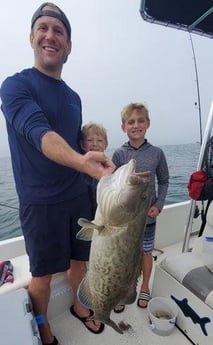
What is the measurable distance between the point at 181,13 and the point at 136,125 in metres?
1.11

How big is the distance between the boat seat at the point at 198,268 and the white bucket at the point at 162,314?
21 centimetres

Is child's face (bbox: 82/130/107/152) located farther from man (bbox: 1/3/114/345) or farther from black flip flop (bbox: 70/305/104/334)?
black flip flop (bbox: 70/305/104/334)

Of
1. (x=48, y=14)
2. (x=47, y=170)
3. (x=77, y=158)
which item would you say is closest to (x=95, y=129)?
(x=47, y=170)

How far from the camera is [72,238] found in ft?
4.87

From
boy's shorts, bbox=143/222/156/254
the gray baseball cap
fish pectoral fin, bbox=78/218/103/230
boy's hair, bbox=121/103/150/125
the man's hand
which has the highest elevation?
the gray baseball cap

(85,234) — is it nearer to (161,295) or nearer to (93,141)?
(93,141)

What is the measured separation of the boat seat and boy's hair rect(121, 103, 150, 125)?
84 centimetres

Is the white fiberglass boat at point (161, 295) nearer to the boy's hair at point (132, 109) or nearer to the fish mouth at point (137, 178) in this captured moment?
the boy's hair at point (132, 109)

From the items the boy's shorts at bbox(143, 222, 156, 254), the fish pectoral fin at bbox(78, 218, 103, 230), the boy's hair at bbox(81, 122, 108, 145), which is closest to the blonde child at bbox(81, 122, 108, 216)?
the boy's hair at bbox(81, 122, 108, 145)

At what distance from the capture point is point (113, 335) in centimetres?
171

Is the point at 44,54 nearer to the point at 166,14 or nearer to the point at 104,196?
the point at 104,196

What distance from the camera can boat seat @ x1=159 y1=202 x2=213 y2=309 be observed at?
5.09 ft

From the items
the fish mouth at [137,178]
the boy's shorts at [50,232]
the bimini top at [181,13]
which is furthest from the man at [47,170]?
the bimini top at [181,13]

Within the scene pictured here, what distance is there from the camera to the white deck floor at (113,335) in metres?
1.67
